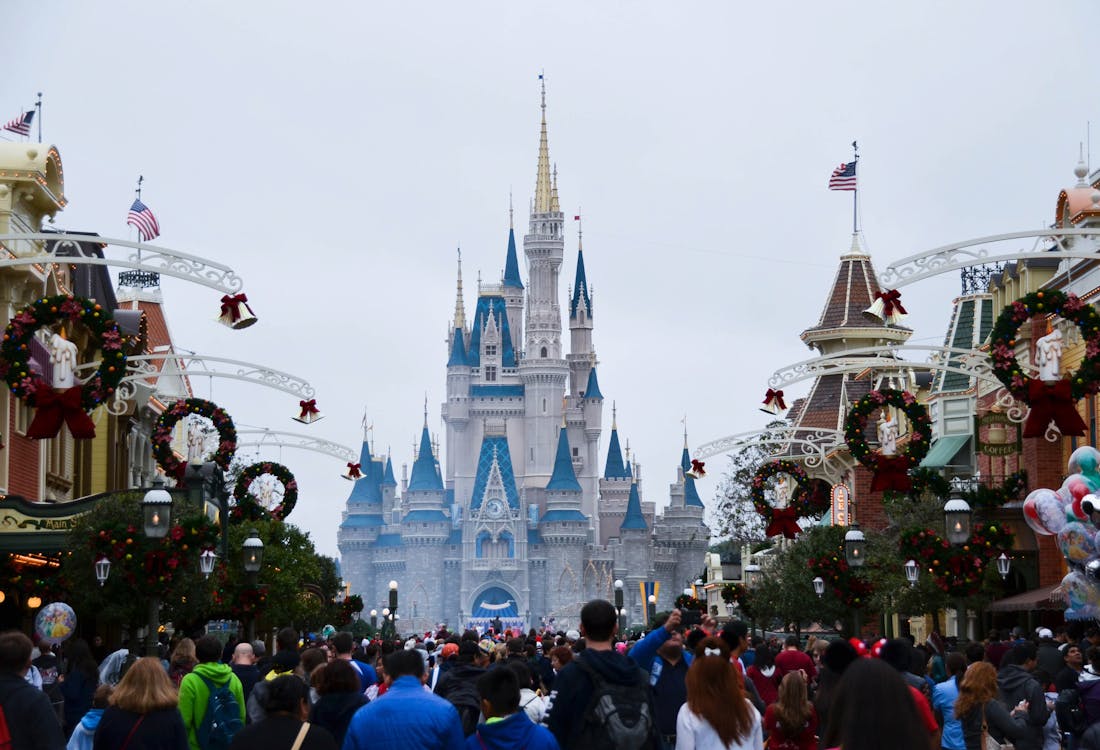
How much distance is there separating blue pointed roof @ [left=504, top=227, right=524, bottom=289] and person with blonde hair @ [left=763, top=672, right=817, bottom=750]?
162 m

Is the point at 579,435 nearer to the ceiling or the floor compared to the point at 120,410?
nearer to the ceiling

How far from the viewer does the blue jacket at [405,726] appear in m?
9.08

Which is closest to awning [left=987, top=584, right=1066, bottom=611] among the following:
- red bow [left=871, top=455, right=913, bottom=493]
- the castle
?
red bow [left=871, top=455, right=913, bottom=493]

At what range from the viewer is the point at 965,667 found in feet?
43.1

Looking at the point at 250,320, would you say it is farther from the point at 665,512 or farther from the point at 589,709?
the point at 665,512

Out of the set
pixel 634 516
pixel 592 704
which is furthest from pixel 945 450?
pixel 634 516

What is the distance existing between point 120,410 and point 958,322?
2384 centimetres

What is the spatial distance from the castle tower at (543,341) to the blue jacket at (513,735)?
153494 millimetres

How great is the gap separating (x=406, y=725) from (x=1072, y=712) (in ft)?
15.9

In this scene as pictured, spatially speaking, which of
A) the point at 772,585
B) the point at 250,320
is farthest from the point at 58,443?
the point at 772,585

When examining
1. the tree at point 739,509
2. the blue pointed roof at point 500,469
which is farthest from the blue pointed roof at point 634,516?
the tree at point 739,509

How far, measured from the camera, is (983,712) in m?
12.4

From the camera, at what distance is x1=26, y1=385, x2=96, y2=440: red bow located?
928 inches

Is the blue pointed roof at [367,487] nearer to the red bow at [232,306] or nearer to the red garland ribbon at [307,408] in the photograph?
the red garland ribbon at [307,408]
